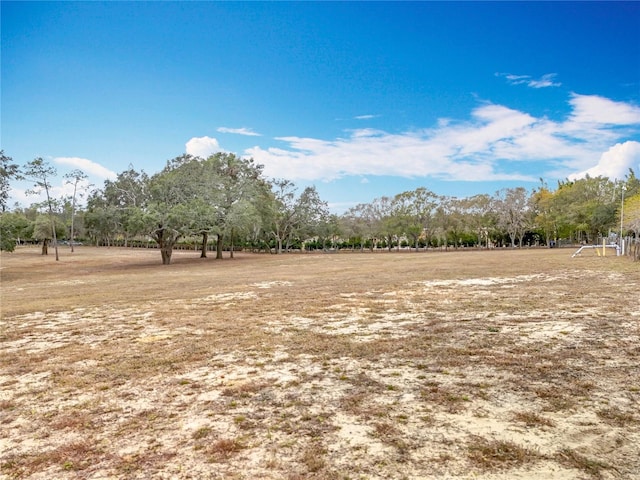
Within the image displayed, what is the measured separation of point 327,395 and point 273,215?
41.7m

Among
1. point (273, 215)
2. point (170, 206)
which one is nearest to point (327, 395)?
point (170, 206)

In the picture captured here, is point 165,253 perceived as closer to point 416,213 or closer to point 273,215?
point 273,215

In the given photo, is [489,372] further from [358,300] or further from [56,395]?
[358,300]

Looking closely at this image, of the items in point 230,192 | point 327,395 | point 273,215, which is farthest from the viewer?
point 273,215

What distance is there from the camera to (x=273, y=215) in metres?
45.4

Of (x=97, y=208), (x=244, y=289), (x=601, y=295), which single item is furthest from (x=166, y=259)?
(x=601, y=295)

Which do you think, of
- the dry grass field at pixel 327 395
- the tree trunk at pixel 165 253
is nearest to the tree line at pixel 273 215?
the tree trunk at pixel 165 253

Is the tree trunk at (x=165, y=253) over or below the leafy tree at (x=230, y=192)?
below

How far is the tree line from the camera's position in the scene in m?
29.5

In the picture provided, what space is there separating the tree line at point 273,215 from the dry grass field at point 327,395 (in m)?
21.9

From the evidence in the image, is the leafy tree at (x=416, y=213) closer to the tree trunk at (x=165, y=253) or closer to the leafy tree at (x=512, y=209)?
the leafy tree at (x=512, y=209)

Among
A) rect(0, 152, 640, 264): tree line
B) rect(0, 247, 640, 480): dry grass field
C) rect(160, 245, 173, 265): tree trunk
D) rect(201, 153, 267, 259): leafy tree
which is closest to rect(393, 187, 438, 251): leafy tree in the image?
rect(0, 152, 640, 264): tree line

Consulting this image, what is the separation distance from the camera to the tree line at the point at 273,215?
29531 millimetres

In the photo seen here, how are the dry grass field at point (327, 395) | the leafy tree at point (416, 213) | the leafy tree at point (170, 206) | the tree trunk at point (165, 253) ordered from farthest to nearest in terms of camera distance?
the leafy tree at point (416, 213)
the tree trunk at point (165, 253)
the leafy tree at point (170, 206)
the dry grass field at point (327, 395)
